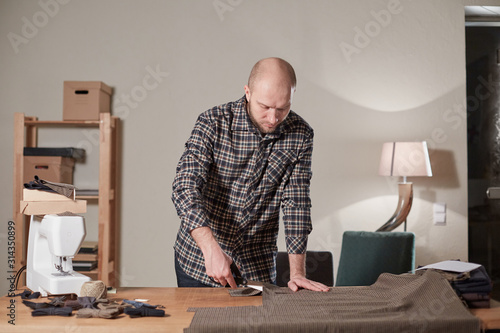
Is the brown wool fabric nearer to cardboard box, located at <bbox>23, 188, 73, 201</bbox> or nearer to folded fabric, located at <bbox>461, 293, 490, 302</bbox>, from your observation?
folded fabric, located at <bbox>461, 293, 490, 302</bbox>

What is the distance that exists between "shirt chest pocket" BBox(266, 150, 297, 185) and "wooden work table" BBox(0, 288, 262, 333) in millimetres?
498

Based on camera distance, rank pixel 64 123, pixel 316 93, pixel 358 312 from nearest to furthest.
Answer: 1. pixel 358 312
2. pixel 64 123
3. pixel 316 93

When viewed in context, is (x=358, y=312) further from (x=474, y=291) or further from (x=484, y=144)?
(x=484, y=144)

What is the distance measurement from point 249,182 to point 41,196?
0.74 m

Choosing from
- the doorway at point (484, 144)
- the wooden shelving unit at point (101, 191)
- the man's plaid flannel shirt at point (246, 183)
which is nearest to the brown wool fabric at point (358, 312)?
the man's plaid flannel shirt at point (246, 183)

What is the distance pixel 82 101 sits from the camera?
3.63 metres

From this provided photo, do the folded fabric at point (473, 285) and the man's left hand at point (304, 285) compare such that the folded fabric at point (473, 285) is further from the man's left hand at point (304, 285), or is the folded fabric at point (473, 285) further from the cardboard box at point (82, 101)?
the cardboard box at point (82, 101)

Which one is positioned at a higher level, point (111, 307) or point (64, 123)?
point (64, 123)

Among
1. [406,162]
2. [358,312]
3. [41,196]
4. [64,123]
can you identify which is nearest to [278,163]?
[358,312]

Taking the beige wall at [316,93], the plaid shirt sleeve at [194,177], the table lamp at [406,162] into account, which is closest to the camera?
the plaid shirt sleeve at [194,177]

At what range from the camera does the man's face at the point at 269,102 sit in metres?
1.84

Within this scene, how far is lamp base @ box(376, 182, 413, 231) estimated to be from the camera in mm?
3633

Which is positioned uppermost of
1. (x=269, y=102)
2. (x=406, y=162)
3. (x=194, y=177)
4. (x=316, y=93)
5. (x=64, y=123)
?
(x=316, y=93)

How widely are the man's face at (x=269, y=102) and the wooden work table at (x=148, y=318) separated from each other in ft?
2.03
